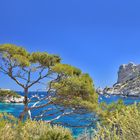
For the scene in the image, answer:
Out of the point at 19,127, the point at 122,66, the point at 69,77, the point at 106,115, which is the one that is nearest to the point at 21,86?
the point at 69,77

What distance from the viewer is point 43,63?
13.7 metres

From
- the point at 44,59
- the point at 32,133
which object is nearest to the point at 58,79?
the point at 44,59

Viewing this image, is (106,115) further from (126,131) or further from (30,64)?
(126,131)

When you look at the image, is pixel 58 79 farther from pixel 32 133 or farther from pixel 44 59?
pixel 32 133

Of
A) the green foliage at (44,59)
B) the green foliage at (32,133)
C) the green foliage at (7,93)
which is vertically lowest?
the green foliage at (32,133)

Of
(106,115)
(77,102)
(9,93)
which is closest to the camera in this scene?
(106,115)

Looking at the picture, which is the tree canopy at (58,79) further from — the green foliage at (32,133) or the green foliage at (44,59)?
the green foliage at (32,133)

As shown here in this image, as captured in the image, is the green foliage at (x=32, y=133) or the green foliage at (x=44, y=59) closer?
the green foliage at (x=32, y=133)

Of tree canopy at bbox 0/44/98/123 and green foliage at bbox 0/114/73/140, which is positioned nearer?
green foliage at bbox 0/114/73/140

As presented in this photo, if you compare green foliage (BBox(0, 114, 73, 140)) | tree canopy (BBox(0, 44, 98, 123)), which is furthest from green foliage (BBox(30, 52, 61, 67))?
green foliage (BBox(0, 114, 73, 140))

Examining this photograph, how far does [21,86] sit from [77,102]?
2.50 metres

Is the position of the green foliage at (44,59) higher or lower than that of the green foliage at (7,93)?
higher

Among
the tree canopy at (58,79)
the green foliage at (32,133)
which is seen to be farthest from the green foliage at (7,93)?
the green foliage at (32,133)

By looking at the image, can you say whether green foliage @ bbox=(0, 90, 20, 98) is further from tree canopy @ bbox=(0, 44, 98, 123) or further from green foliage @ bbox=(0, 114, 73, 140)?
green foliage @ bbox=(0, 114, 73, 140)
